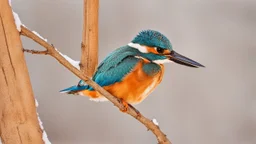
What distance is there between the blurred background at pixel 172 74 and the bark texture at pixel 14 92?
1.16m

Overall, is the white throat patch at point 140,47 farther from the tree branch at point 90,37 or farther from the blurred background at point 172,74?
the blurred background at point 172,74

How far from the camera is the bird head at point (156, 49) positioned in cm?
76

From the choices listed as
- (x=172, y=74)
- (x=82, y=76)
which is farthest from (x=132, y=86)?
(x=172, y=74)

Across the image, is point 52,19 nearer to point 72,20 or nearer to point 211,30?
point 72,20

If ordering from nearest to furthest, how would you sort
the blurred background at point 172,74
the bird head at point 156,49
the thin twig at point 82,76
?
the thin twig at point 82,76 < the bird head at point 156,49 < the blurred background at point 172,74

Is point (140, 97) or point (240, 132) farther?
point (240, 132)

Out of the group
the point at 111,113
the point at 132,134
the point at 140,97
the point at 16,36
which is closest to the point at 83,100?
the point at 111,113

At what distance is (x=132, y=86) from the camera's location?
814 millimetres

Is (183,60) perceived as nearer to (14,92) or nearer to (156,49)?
(156,49)

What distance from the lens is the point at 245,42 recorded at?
75.1 inches

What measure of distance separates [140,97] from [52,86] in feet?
3.79

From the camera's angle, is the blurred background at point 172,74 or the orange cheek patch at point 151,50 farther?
the blurred background at point 172,74

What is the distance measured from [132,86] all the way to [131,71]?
3cm

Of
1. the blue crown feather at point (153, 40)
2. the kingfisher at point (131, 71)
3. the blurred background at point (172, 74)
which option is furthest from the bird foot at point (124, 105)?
the blurred background at point (172, 74)
